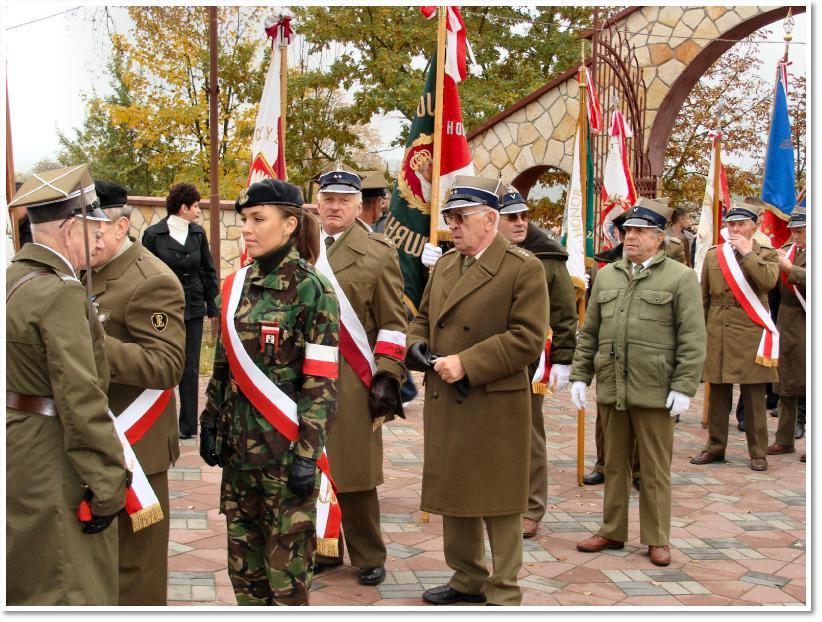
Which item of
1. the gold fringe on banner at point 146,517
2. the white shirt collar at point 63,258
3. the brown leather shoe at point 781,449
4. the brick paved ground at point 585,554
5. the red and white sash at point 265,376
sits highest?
the white shirt collar at point 63,258

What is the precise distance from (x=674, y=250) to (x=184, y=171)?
520 inches

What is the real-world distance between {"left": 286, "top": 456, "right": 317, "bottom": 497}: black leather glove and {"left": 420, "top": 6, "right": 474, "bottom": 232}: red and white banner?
298 cm

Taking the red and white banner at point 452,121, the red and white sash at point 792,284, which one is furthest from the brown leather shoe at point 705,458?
the red and white banner at point 452,121

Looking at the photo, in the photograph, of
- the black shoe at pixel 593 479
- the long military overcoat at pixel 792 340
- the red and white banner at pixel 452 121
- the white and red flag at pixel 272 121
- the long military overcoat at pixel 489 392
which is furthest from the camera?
the long military overcoat at pixel 792 340

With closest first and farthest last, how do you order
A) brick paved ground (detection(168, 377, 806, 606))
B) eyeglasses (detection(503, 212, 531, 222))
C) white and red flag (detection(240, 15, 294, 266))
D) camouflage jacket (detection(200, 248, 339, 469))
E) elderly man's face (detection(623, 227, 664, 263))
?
camouflage jacket (detection(200, 248, 339, 469))
brick paved ground (detection(168, 377, 806, 606))
elderly man's face (detection(623, 227, 664, 263))
eyeglasses (detection(503, 212, 531, 222))
white and red flag (detection(240, 15, 294, 266))

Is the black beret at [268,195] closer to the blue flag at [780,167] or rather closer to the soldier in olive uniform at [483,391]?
the soldier in olive uniform at [483,391]

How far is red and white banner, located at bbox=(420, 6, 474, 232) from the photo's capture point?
239 inches

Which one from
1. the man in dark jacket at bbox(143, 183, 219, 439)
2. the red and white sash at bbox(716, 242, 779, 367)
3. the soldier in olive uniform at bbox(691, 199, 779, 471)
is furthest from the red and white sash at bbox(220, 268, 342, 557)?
the red and white sash at bbox(716, 242, 779, 367)

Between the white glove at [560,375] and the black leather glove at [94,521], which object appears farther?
the white glove at [560,375]

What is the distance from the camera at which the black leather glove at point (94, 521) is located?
3070mm

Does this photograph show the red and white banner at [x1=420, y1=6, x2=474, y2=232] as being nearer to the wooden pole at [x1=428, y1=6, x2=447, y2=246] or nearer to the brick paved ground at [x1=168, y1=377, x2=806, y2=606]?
the wooden pole at [x1=428, y1=6, x2=447, y2=246]

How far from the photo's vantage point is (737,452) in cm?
848

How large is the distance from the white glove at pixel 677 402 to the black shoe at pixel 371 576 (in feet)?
6.24

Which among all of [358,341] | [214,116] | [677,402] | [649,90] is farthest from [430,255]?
[649,90]
